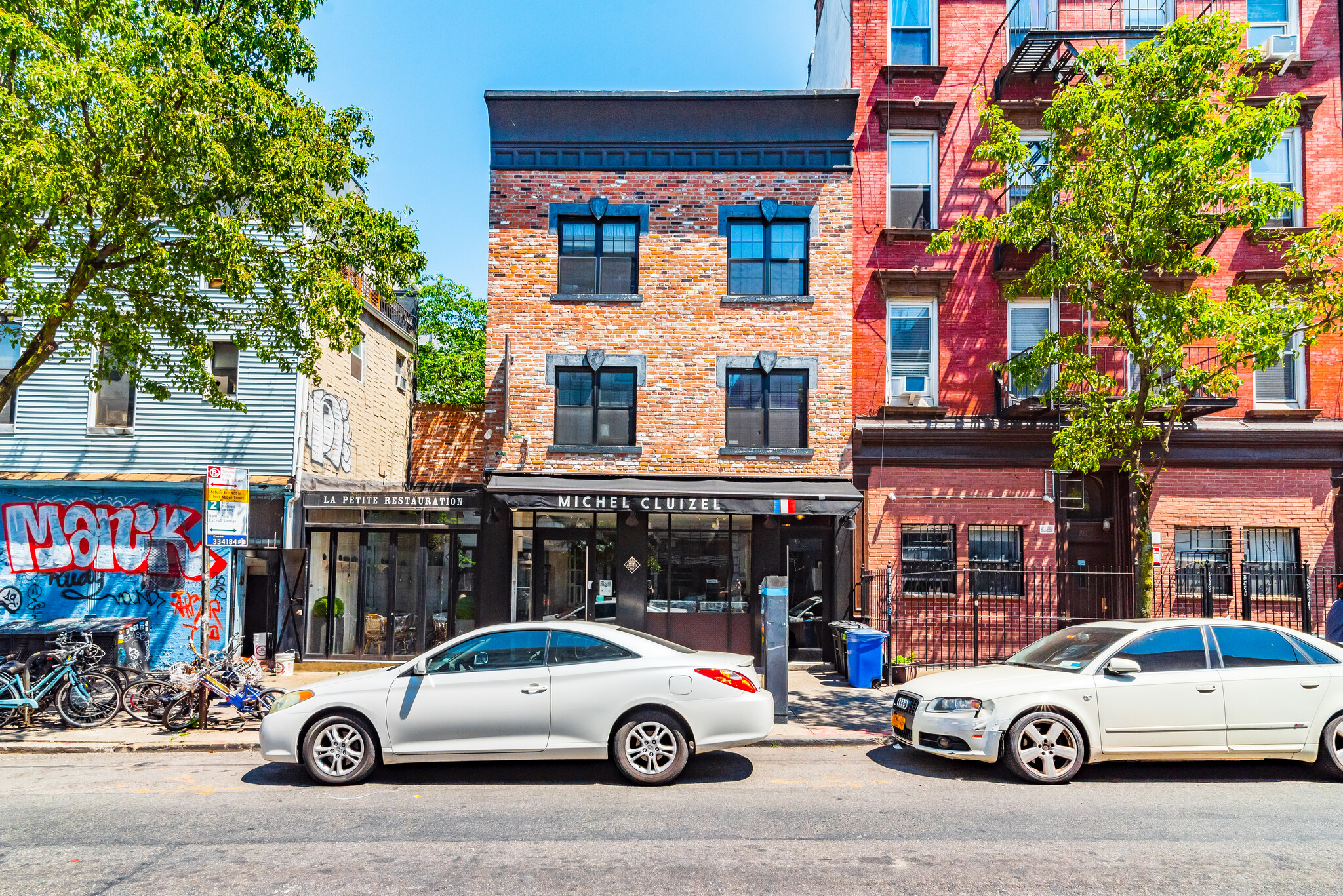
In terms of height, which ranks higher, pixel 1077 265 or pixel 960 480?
pixel 1077 265

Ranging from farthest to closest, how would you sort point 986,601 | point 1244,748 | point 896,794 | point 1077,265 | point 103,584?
point 986,601
point 103,584
point 1077,265
point 1244,748
point 896,794

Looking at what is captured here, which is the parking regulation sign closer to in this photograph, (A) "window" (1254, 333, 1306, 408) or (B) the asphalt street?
(B) the asphalt street

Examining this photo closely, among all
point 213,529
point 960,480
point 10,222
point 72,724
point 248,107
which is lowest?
point 72,724

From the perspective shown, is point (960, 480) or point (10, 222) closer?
point (10, 222)

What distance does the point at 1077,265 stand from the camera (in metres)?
11.2

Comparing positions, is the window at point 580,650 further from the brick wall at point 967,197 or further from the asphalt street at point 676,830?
the brick wall at point 967,197

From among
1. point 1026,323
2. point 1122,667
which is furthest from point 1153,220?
point 1122,667

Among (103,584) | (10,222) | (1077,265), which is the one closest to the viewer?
(10,222)

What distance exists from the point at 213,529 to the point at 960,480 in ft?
37.1

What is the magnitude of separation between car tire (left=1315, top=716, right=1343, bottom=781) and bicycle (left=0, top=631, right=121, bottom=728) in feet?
42.0

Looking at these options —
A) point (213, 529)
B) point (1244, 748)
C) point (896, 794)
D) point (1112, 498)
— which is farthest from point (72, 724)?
point (1112, 498)

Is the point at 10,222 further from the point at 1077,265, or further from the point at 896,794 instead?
the point at 1077,265

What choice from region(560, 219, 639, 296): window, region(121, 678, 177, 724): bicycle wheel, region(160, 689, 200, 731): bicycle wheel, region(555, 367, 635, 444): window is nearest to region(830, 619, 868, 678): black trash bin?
region(555, 367, 635, 444): window

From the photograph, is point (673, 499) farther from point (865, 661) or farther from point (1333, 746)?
point (1333, 746)
